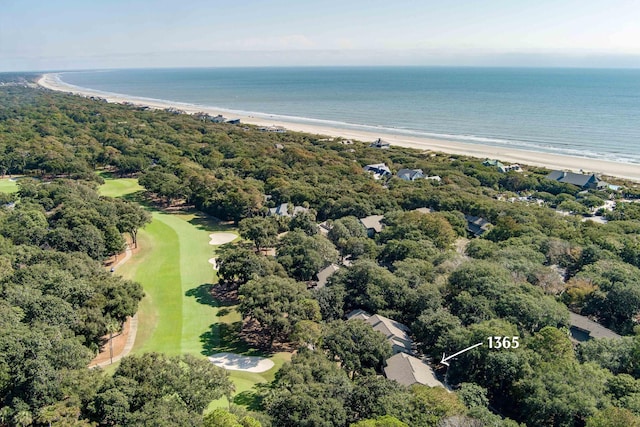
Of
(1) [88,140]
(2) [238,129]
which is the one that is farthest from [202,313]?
(2) [238,129]

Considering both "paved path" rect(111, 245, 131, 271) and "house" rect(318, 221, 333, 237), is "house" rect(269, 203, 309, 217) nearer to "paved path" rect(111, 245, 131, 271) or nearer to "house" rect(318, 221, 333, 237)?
"house" rect(318, 221, 333, 237)

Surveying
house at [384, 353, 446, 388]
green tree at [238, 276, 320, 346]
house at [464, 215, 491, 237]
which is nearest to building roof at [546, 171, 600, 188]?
house at [464, 215, 491, 237]

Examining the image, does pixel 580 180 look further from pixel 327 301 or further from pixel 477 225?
pixel 327 301

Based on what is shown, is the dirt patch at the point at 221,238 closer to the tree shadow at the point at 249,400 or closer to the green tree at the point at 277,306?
the green tree at the point at 277,306

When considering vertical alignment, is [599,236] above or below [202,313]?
above

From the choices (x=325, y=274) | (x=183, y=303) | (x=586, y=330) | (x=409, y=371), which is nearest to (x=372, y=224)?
(x=325, y=274)

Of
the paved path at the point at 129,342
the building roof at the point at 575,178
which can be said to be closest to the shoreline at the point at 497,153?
the building roof at the point at 575,178

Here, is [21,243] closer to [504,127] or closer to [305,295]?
[305,295]
